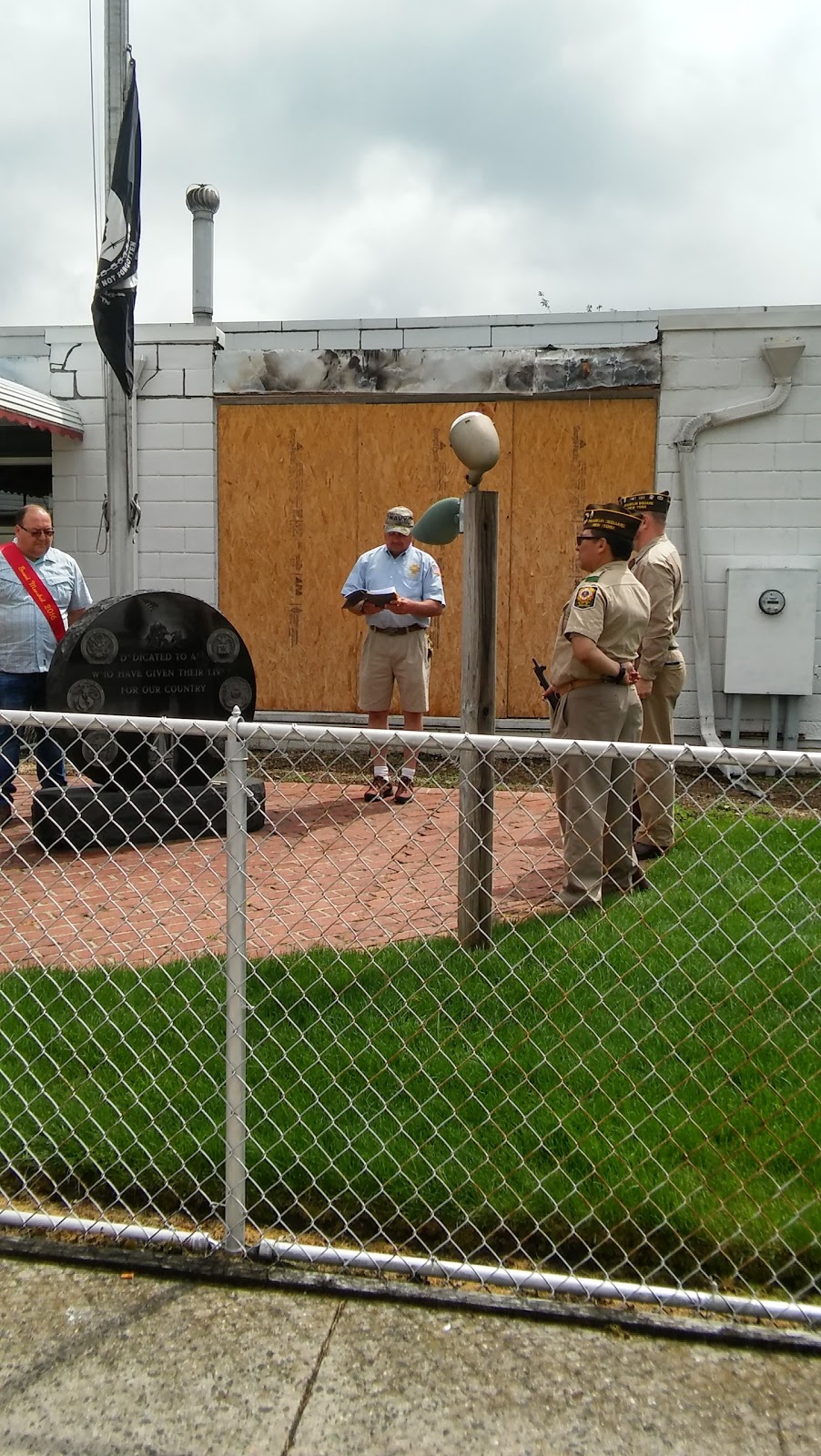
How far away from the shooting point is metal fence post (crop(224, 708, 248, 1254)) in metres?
2.84

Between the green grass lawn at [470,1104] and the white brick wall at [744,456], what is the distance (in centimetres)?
555

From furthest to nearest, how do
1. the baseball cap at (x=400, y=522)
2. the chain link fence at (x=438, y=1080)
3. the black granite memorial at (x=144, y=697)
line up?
the baseball cap at (x=400, y=522) < the black granite memorial at (x=144, y=697) < the chain link fence at (x=438, y=1080)

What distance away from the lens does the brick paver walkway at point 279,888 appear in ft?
16.3

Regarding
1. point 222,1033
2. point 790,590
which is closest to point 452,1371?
point 222,1033

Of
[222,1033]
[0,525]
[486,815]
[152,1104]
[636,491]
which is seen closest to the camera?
[152,1104]

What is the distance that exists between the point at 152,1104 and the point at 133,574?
23.8 feet

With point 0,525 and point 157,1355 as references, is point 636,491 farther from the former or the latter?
point 157,1355

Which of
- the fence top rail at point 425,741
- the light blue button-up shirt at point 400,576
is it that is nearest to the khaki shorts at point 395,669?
the light blue button-up shirt at point 400,576

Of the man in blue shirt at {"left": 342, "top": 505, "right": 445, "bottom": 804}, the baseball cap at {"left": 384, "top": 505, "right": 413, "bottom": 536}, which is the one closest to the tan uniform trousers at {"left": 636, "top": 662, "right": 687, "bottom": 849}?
the man in blue shirt at {"left": 342, "top": 505, "right": 445, "bottom": 804}

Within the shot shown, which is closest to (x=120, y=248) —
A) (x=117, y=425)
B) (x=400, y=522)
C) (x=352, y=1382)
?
(x=117, y=425)

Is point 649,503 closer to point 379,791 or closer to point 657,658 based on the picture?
point 657,658

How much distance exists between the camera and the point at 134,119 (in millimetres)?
9094

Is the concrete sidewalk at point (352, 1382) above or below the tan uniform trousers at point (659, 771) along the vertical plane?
below

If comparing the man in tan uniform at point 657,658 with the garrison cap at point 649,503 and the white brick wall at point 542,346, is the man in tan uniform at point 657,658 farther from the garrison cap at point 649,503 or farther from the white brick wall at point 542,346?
the white brick wall at point 542,346
